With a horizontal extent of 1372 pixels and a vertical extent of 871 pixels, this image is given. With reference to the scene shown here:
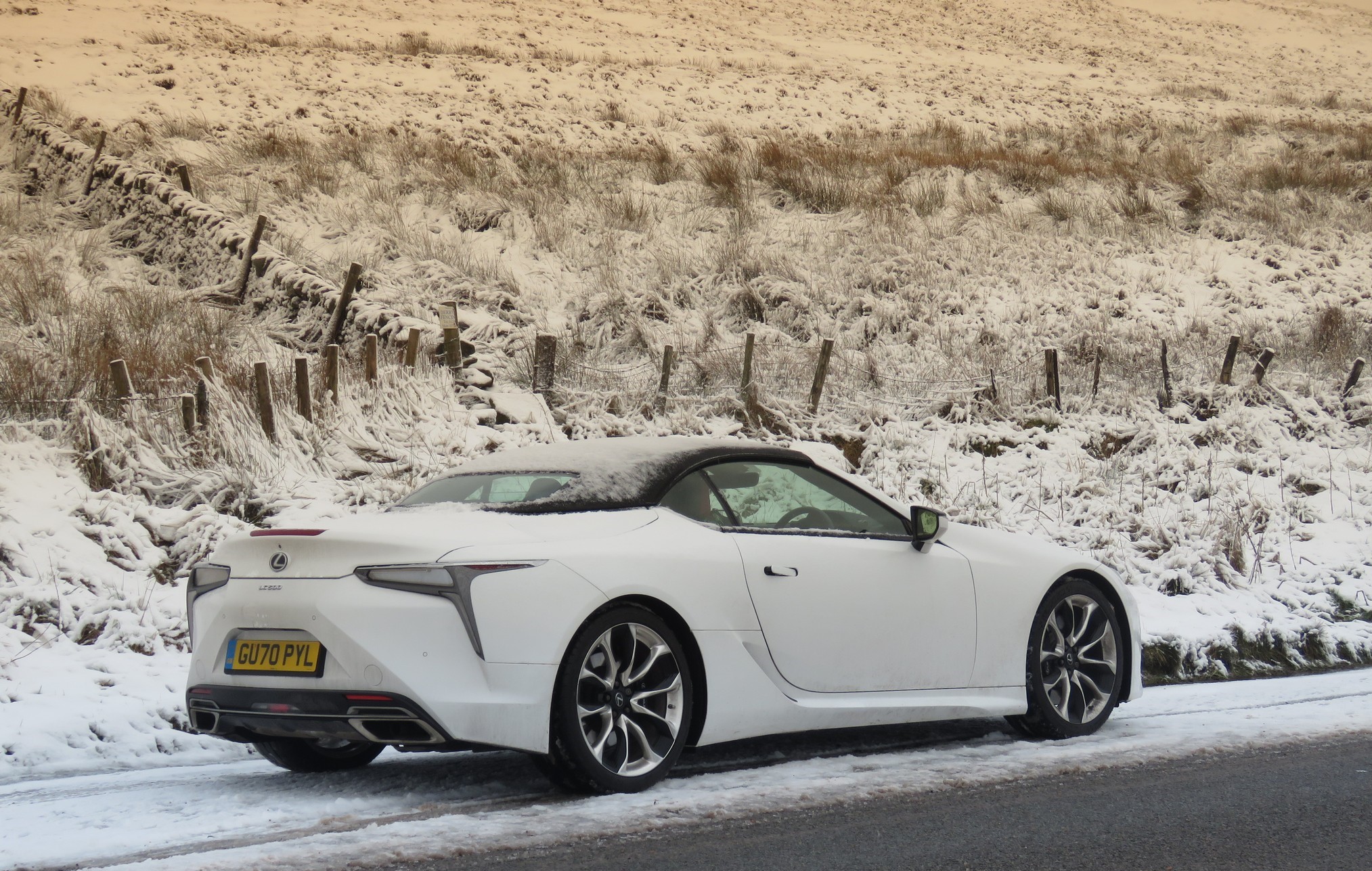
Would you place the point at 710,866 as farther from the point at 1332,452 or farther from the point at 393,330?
the point at 1332,452

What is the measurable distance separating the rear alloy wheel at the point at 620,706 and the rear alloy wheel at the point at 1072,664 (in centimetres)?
204

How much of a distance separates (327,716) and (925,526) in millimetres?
2700

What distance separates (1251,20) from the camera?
203 feet

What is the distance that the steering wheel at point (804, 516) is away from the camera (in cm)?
535

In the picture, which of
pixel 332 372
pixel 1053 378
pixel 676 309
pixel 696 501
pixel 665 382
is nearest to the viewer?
pixel 696 501

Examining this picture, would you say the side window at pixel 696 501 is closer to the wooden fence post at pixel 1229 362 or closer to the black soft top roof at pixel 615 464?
the black soft top roof at pixel 615 464

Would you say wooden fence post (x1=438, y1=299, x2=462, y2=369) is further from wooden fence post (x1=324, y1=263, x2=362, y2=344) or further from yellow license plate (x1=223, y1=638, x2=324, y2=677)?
yellow license plate (x1=223, y1=638, x2=324, y2=677)

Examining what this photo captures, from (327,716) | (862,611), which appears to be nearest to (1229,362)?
(862,611)

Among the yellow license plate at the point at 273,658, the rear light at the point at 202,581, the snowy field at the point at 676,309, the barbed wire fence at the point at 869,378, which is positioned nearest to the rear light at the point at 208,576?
the rear light at the point at 202,581

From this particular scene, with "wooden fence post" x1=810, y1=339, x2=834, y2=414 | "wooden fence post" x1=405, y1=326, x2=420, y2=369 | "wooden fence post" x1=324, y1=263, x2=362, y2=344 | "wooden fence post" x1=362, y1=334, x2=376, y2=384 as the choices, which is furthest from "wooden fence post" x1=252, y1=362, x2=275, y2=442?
"wooden fence post" x1=810, y1=339, x2=834, y2=414

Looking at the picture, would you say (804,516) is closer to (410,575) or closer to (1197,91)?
(410,575)

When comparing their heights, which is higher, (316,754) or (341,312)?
(341,312)

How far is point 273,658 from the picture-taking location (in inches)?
173

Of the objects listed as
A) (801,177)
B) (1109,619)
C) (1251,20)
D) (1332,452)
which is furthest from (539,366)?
(1251,20)
